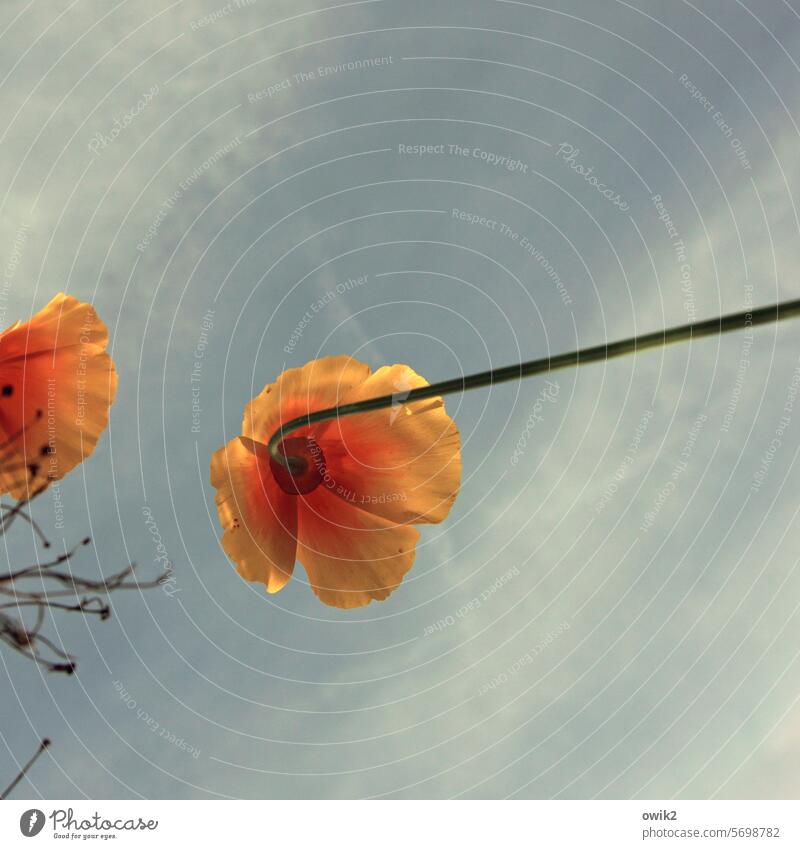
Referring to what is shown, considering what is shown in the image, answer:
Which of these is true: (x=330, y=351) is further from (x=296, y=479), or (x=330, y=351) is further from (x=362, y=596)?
(x=362, y=596)

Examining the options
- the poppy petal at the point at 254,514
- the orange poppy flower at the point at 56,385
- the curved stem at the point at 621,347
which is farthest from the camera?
the poppy petal at the point at 254,514

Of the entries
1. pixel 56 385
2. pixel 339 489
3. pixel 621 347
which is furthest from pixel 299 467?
pixel 621 347

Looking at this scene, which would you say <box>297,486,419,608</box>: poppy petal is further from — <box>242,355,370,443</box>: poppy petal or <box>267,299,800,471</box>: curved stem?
<box>267,299,800,471</box>: curved stem

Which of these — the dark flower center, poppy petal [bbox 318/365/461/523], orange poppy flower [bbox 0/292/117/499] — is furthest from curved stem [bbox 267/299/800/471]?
orange poppy flower [bbox 0/292/117/499]

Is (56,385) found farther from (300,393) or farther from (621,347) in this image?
(621,347)

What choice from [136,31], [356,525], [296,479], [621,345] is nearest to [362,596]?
[356,525]

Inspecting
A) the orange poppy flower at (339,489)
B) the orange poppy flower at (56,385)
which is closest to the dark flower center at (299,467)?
the orange poppy flower at (339,489)

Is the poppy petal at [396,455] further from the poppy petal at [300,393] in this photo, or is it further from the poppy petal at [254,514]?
the poppy petal at [254,514]
